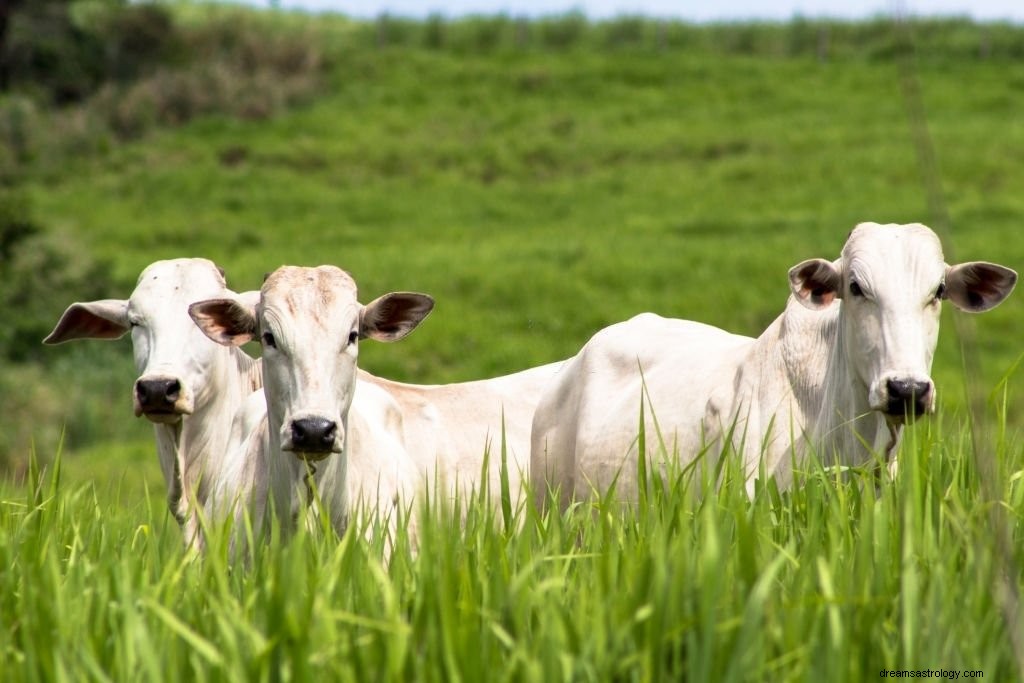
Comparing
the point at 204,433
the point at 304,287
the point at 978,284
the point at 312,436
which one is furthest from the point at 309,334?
the point at 978,284

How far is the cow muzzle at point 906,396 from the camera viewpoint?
4.77m

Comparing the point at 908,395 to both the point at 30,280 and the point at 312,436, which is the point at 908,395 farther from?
the point at 30,280

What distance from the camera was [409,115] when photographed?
1375 inches

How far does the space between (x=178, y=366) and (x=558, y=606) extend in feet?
8.68

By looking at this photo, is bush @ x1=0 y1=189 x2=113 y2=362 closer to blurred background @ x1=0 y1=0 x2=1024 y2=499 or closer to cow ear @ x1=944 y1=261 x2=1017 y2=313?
blurred background @ x1=0 y1=0 x2=1024 y2=499

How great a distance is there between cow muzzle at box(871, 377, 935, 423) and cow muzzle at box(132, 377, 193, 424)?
2551 mm

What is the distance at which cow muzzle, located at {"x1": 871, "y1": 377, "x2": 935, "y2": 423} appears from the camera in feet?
15.6

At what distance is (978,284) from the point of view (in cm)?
543

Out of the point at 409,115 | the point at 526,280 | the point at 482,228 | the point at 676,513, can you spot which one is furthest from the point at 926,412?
the point at 409,115

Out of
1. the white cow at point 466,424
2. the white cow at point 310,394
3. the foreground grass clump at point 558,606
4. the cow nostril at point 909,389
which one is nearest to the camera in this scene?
the foreground grass clump at point 558,606

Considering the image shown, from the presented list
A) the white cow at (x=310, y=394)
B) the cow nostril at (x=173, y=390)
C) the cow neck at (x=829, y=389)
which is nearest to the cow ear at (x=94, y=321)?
the cow nostril at (x=173, y=390)

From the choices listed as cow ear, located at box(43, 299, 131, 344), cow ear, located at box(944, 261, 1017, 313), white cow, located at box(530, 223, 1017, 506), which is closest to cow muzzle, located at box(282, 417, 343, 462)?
white cow, located at box(530, 223, 1017, 506)

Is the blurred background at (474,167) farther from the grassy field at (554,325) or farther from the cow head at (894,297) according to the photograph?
the cow head at (894,297)

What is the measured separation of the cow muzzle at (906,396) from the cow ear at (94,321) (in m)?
3.10
